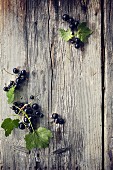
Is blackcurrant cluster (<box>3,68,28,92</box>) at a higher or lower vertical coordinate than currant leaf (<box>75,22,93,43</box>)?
lower

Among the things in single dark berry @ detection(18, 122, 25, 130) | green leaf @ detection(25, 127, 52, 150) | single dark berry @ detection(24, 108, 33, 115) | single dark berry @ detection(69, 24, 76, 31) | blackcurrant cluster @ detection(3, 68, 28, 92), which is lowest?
green leaf @ detection(25, 127, 52, 150)

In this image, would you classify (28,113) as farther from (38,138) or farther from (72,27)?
(72,27)

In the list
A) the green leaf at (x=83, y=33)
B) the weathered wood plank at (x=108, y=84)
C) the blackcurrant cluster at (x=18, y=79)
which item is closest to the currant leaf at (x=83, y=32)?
the green leaf at (x=83, y=33)

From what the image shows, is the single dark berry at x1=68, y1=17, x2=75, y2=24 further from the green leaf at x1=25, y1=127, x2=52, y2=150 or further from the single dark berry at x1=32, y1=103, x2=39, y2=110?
the green leaf at x1=25, y1=127, x2=52, y2=150

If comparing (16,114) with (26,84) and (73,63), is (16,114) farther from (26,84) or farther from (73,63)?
(73,63)

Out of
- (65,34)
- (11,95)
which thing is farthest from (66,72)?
(11,95)

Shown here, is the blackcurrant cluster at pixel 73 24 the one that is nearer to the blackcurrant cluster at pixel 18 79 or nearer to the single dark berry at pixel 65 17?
the single dark berry at pixel 65 17

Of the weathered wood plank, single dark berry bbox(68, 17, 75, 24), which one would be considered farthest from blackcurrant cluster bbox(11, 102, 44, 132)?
single dark berry bbox(68, 17, 75, 24)
